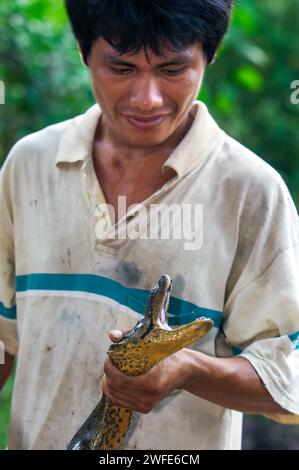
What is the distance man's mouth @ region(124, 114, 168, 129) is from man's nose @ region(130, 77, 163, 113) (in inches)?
1.8

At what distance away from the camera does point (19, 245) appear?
272 centimetres

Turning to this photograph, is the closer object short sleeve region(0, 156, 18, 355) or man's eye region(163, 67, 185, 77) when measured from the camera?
man's eye region(163, 67, 185, 77)

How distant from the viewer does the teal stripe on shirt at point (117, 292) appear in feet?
8.00

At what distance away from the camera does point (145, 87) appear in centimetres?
231

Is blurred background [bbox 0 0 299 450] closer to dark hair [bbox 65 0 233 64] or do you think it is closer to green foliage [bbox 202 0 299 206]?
green foliage [bbox 202 0 299 206]

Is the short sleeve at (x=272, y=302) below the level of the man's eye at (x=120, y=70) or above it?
below

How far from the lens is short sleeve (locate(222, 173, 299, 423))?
2.35 metres

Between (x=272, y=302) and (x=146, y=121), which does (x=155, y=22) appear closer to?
(x=146, y=121)

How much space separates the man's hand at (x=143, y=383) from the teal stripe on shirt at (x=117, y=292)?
25 cm

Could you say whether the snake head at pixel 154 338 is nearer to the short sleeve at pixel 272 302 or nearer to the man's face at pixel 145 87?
the short sleeve at pixel 272 302

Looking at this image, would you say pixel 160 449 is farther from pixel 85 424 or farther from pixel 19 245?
pixel 19 245

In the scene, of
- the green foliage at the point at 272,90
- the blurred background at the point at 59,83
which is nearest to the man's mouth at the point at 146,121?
the blurred background at the point at 59,83

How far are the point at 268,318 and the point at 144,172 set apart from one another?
0.56m
